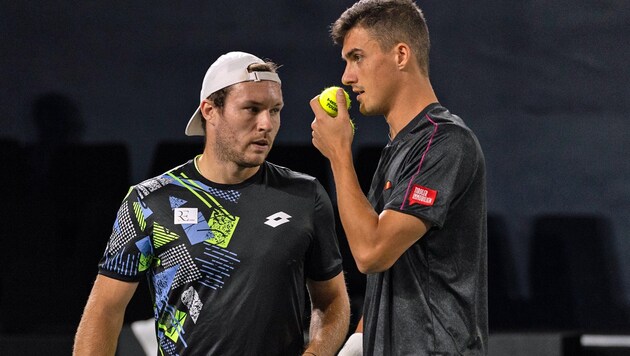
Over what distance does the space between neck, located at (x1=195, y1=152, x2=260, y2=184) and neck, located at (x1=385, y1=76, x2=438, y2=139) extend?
413 millimetres

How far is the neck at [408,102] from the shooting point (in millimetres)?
1591

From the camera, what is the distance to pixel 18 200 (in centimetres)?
356

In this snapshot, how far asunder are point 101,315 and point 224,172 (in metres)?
0.39

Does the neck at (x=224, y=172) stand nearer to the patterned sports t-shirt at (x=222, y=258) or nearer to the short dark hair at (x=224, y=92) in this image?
the patterned sports t-shirt at (x=222, y=258)

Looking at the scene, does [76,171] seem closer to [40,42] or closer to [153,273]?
[40,42]

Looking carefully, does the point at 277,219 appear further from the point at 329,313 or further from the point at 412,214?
the point at 412,214

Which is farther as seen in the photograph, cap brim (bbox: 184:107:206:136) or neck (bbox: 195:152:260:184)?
cap brim (bbox: 184:107:206:136)

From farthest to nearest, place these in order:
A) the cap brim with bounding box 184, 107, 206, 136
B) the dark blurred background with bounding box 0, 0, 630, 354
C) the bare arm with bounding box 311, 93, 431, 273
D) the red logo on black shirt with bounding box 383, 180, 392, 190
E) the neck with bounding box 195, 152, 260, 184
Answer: the dark blurred background with bounding box 0, 0, 630, 354 → the cap brim with bounding box 184, 107, 206, 136 → the neck with bounding box 195, 152, 260, 184 → the red logo on black shirt with bounding box 383, 180, 392, 190 → the bare arm with bounding box 311, 93, 431, 273

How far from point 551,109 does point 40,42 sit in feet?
6.83

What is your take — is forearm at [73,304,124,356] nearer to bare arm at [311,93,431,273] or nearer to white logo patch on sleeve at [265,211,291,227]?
white logo patch on sleeve at [265,211,291,227]

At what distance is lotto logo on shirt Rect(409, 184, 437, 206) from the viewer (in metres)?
1.45

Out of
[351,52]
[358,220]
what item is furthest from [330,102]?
[358,220]

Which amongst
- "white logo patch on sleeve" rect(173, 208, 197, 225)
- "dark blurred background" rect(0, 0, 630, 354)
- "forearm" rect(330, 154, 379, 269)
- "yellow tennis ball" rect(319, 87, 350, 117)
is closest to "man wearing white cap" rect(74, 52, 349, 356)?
"white logo patch on sleeve" rect(173, 208, 197, 225)

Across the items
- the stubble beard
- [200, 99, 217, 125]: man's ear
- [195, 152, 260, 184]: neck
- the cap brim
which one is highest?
[200, 99, 217, 125]: man's ear
